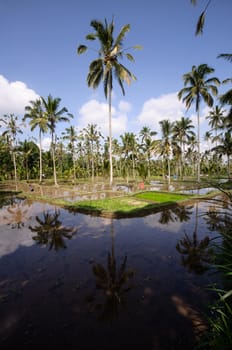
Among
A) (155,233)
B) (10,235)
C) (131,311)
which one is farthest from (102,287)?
(10,235)

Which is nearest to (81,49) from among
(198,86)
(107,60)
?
(107,60)

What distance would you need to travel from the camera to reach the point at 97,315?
375 centimetres

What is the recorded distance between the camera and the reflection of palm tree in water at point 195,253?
5.55 metres

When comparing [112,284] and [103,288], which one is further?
[112,284]

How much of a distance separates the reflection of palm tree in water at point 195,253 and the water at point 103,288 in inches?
1.4

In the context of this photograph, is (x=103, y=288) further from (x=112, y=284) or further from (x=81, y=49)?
(x=81, y=49)

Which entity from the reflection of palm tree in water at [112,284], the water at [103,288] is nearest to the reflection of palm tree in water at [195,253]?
the water at [103,288]

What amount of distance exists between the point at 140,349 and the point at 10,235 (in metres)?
7.74

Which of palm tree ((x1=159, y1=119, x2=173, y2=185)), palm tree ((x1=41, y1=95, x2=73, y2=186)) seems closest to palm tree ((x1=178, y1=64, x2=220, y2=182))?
palm tree ((x1=159, y1=119, x2=173, y2=185))

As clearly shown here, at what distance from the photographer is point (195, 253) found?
251 inches

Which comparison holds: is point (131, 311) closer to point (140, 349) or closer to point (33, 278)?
point (140, 349)

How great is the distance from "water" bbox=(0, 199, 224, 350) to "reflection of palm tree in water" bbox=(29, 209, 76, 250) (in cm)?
5

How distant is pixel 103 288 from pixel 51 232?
16.5 ft

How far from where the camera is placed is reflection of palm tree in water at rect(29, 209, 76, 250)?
7525 mm
